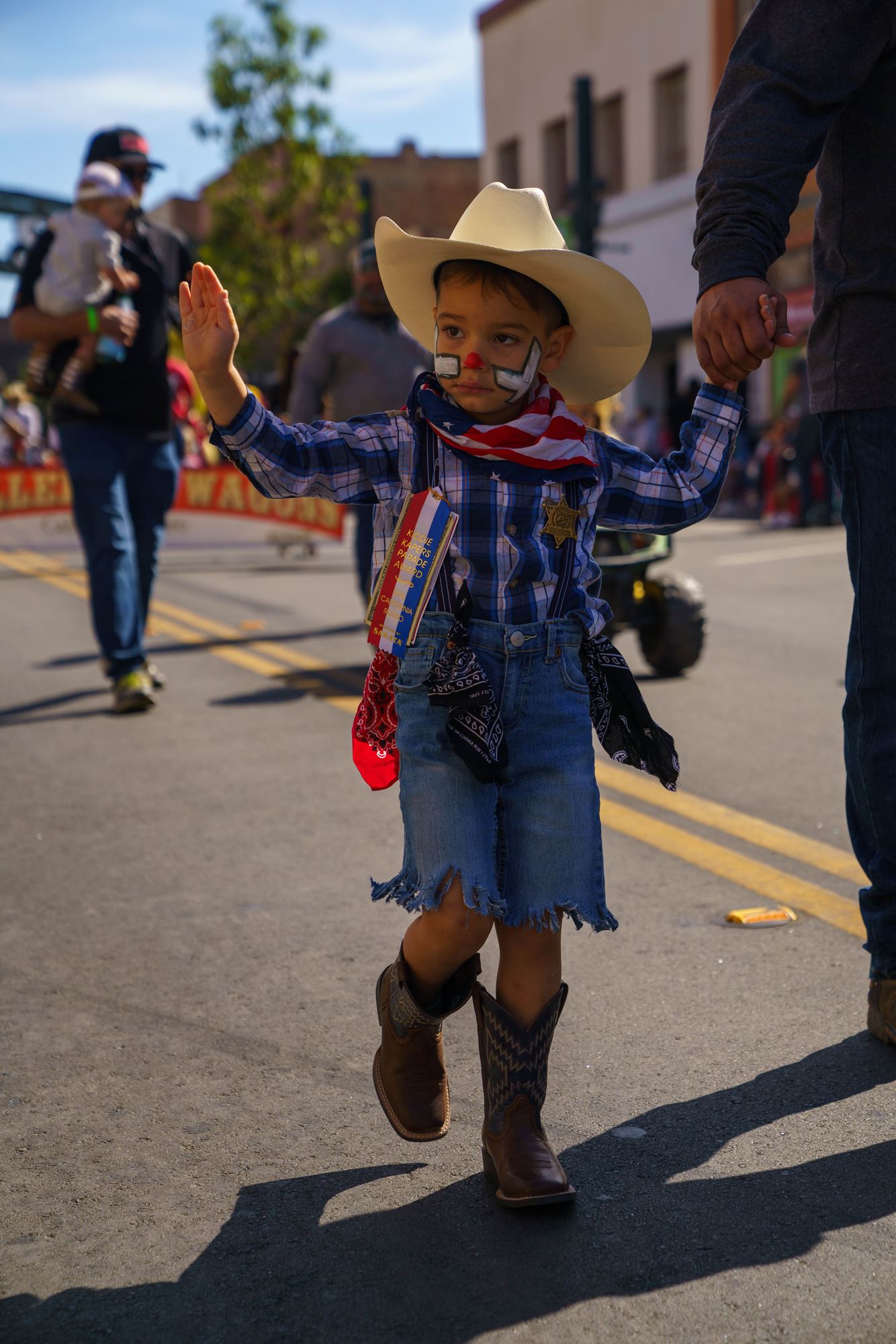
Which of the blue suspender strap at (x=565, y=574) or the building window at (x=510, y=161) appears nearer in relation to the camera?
the blue suspender strap at (x=565, y=574)

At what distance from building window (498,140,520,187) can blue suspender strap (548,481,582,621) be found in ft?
109

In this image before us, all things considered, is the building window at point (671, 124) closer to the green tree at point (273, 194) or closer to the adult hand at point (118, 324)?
the green tree at point (273, 194)

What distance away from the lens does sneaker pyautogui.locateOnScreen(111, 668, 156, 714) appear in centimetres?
666

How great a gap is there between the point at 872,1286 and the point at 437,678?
1076 mm

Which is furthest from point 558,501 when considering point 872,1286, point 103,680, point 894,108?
point 103,680

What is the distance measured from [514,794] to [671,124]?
2971cm

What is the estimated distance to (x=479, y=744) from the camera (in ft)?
8.19

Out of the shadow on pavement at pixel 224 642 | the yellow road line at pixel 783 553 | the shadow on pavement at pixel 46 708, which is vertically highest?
the yellow road line at pixel 783 553

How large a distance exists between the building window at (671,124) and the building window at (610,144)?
145 cm

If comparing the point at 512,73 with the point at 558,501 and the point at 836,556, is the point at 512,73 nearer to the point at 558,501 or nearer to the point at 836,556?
the point at 836,556

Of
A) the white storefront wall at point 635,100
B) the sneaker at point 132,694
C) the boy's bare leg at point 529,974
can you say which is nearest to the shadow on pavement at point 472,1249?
the boy's bare leg at point 529,974

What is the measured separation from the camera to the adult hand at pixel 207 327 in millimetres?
2523

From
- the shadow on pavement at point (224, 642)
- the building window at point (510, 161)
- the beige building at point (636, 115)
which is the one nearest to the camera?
the shadow on pavement at point (224, 642)

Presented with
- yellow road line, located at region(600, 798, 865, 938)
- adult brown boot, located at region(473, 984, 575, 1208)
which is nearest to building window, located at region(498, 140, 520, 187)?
yellow road line, located at region(600, 798, 865, 938)
